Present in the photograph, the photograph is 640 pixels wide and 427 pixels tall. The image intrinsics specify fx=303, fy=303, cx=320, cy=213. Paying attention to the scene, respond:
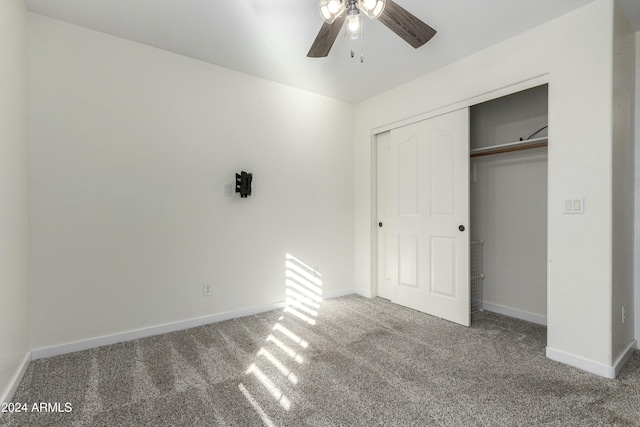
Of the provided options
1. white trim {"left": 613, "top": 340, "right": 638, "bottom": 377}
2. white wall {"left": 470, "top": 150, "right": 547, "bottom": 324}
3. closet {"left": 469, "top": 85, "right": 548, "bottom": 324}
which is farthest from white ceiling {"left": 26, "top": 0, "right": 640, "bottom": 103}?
white trim {"left": 613, "top": 340, "right": 638, "bottom": 377}

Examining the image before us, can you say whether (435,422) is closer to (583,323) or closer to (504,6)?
(583,323)

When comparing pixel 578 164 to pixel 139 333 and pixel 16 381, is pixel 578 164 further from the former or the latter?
pixel 16 381

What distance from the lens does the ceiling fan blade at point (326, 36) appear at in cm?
187

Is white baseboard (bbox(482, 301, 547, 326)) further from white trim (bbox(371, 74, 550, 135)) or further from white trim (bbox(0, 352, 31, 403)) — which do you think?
white trim (bbox(0, 352, 31, 403))

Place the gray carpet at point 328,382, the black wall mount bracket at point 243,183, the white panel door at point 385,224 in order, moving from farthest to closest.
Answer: the white panel door at point 385,224, the black wall mount bracket at point 243,183, the gray carpet at point 328,382

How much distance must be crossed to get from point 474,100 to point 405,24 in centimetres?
131

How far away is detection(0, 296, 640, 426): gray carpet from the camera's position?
64.0 inches

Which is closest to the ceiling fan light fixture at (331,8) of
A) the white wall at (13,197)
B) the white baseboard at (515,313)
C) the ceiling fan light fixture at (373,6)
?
the ceiling fan light fixture at (373,6)

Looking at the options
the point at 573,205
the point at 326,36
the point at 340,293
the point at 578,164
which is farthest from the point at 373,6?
the point at 340,293

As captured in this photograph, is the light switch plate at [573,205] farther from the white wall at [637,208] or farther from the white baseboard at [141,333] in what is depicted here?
the white baseboard at [141,333]

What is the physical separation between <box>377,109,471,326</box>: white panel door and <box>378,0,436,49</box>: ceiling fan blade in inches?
47.3

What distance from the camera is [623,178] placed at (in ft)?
7.43

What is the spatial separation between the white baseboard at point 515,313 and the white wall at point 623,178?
66 cm

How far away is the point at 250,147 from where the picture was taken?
323 centimetres
